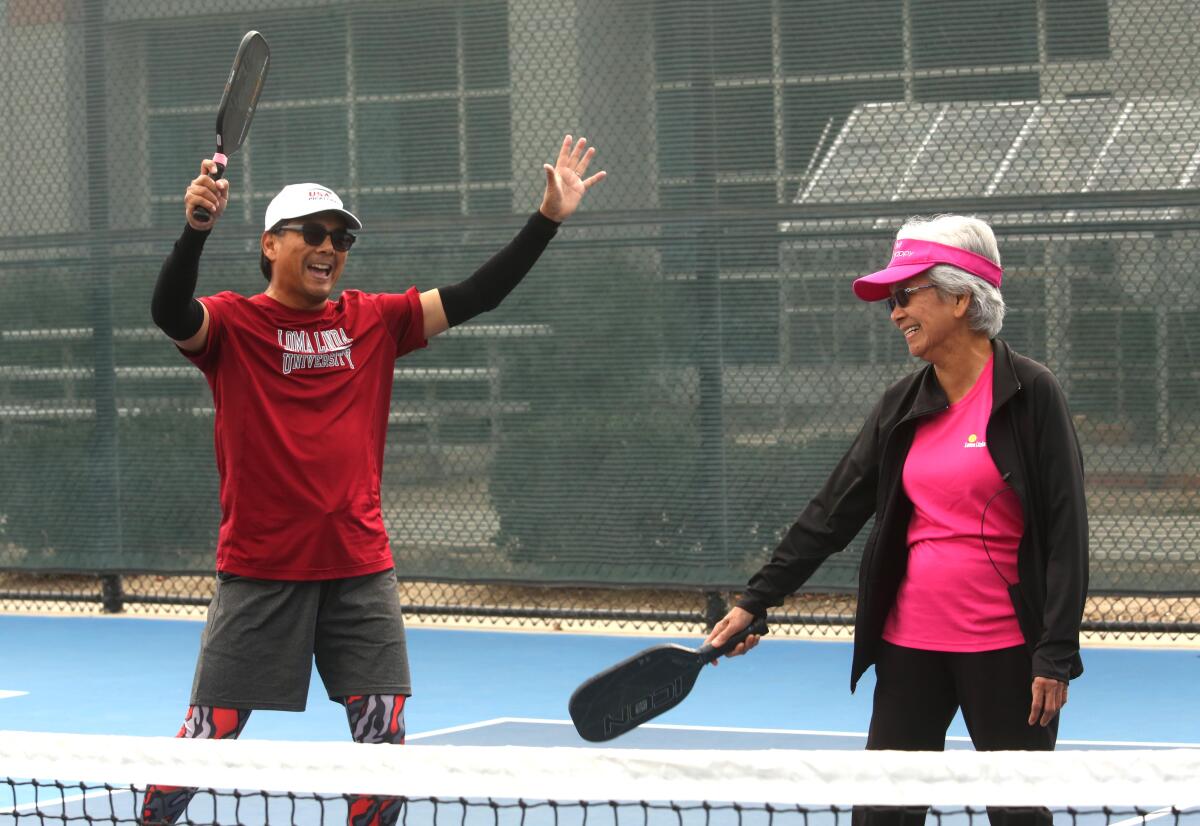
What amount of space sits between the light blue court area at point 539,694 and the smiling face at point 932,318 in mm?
2878

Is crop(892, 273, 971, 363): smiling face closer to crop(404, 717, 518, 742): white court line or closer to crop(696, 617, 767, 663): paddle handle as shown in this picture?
crop(696, 617, 767, 663): paddle handle

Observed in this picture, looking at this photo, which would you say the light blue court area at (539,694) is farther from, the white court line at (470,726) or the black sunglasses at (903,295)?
the black sunglasses at (903,295)

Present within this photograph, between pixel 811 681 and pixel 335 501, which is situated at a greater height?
pixel 335 501

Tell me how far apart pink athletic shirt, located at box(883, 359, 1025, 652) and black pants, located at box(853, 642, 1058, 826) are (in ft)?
0.11

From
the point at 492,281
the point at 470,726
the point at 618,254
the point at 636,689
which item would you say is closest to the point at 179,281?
the point at 492,281

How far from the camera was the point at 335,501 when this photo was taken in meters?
4.02

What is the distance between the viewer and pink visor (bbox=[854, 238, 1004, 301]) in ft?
11.3

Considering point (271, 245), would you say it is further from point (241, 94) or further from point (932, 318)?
point (932, 318)

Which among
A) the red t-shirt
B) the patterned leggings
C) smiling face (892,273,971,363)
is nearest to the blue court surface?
the patterned leggings

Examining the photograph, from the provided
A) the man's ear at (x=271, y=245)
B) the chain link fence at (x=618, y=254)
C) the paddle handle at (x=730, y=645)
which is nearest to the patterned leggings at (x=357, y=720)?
the paddle handle at (x=730, y=645)

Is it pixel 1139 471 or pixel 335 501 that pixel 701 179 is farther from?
pixel 335 501

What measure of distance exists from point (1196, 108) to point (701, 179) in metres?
2.18

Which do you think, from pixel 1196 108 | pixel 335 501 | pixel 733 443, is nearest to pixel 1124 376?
pixel 1196 108

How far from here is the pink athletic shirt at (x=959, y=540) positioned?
336cm
